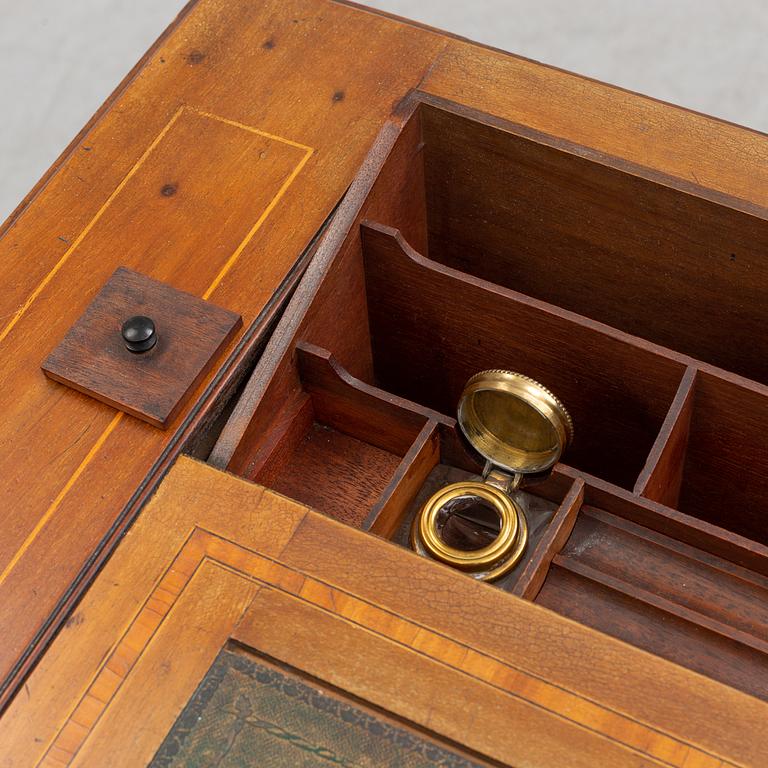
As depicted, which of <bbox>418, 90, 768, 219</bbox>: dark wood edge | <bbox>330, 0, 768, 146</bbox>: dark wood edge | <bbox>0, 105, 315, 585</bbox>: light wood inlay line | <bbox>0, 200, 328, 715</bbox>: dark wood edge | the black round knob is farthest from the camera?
<bbox>330, 0, 768, 146</bbox>: dark wood edge

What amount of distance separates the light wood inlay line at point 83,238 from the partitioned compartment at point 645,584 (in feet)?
1.97

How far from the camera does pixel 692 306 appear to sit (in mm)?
1810

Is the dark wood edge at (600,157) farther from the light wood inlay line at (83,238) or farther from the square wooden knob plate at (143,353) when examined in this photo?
the square wooden knob plate at (143,353)

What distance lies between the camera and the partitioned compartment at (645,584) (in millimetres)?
1493

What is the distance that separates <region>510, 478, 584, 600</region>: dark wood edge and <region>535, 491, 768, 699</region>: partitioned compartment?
25mm

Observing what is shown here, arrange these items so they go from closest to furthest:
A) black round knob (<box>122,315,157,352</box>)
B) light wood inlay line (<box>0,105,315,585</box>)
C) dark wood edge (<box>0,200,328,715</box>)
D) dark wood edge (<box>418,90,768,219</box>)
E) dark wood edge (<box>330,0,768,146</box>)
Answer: dark wood edge (<box>0,200,328,715</box>)
light wood inlay line (<box>0,105,315,585</box>)
black round knob (<box>122,315,157,352</box>)
dark wood edge (<box>418,90,768,219</box>)
dark wood edge (<box>330,0,768,146</box>)

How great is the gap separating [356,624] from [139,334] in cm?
51

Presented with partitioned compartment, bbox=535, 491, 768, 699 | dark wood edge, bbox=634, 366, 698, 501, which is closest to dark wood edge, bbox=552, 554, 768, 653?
partitioned compartment, bbox=535, 491, 768, 699

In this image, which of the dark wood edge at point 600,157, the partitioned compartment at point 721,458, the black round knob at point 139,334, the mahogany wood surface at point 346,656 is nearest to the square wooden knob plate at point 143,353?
the black round knob at point 139,334

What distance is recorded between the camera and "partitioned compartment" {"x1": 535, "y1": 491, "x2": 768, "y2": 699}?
1493 millimetres

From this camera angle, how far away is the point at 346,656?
125 cm

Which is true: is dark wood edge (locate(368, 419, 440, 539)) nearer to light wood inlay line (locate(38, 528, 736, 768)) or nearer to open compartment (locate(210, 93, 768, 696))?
open compartment (locate(210, 93, 768, 696))

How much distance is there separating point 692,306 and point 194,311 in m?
0.77

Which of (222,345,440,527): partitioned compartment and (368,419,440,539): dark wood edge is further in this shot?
(222,345,440,527): partitioned compartment
